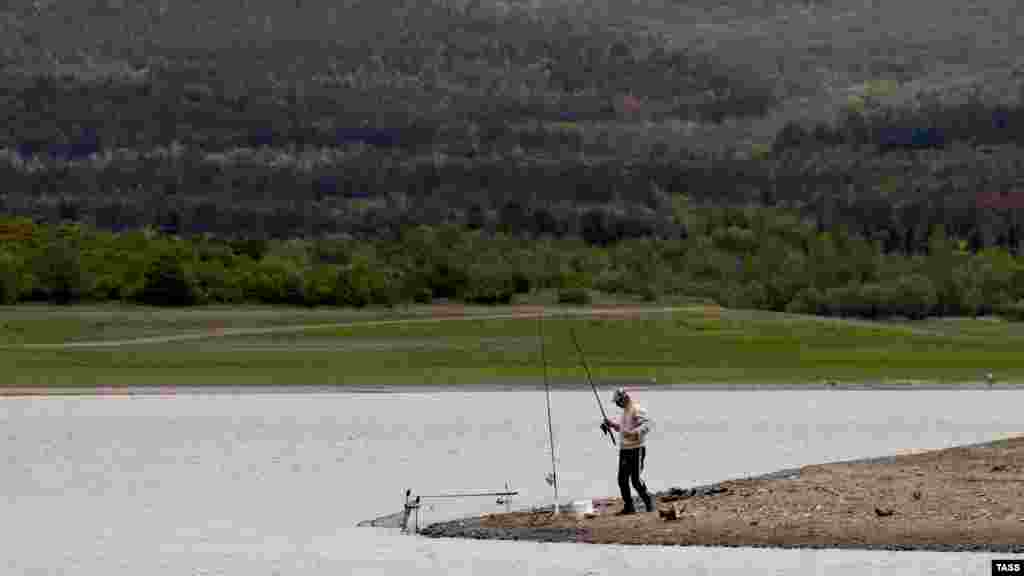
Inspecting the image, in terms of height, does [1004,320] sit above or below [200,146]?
below

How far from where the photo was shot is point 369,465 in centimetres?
4566

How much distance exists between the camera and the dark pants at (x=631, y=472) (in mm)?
34500

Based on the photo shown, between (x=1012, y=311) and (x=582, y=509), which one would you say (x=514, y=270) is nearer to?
(x=1012, y=311)

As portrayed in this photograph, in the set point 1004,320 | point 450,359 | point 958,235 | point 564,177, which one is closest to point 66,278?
point 450,359

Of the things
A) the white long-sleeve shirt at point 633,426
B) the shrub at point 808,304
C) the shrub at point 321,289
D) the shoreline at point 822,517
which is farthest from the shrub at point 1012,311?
the white long-sleeve shirt at point 633,426

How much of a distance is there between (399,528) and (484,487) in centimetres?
552

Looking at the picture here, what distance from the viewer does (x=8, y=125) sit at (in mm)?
179250

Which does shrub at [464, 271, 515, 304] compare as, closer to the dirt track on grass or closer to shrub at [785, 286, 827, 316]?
the dirt track on grass

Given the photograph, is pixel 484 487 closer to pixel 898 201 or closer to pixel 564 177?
pixel 898 201

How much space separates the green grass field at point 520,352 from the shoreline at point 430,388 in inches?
60.7

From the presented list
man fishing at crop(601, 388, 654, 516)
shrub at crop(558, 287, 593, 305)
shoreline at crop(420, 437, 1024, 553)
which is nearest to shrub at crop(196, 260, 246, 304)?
shrub at crop(558, 287, 593, 305)

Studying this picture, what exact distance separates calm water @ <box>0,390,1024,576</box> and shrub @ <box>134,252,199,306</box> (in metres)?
32.0

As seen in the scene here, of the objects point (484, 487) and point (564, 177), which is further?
point (564, 177)

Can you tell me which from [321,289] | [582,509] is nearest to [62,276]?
[321,289]
